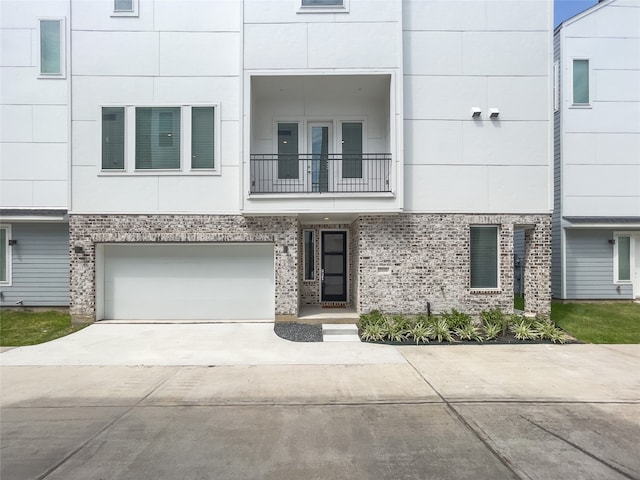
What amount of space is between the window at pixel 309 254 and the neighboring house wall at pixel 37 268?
7.08 metres

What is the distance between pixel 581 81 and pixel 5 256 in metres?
18.8

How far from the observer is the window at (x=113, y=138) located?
28.8 ft

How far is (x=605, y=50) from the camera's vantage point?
11.1 m

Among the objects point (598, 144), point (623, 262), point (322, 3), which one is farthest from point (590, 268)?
point (322, 3)

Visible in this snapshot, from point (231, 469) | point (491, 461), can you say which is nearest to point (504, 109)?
point (491, 461)

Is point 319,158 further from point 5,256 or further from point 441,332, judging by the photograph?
point 5,256

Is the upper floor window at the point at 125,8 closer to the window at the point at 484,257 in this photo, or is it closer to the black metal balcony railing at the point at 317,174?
the black metal balcony railing at the point at 317,174

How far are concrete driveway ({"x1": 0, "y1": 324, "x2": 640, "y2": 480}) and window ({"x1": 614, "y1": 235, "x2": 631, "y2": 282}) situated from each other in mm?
6083

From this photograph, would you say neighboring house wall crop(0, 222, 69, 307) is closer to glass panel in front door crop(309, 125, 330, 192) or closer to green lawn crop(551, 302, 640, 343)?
glass panel in front door crop(309, 125, 330, 192)

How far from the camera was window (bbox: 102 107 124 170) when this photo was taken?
28.8ft

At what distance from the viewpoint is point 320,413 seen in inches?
163

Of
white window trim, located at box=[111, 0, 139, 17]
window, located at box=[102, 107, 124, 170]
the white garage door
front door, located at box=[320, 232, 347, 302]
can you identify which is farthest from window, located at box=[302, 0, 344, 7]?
the white garage door

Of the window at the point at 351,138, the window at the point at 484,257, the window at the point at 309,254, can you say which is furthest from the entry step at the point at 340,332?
the window at the point at 351,138

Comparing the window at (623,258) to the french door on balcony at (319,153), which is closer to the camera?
the french door on balcony at (319,153)
